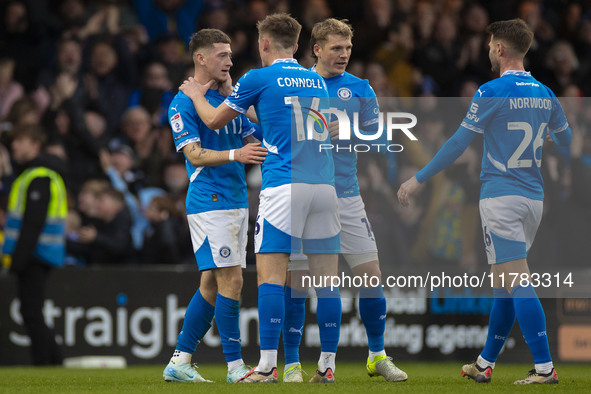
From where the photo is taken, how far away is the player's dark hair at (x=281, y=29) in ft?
22.1

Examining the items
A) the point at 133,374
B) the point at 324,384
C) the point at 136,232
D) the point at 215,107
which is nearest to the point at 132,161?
the point at 136,232

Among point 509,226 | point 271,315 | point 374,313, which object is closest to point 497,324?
point 509,226

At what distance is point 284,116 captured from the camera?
22.1 feet

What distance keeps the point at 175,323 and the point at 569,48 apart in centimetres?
725

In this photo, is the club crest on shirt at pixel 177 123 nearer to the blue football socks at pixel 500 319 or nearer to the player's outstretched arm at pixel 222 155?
the player's outstretched arm at pixel 222 155

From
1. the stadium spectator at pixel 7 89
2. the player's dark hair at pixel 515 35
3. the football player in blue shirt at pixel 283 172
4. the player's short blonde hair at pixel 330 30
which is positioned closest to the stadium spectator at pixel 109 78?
the stadium spectator at pixel 7 89

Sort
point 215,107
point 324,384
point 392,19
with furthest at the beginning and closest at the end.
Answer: point 392,19 < point 215,107 < point 324,384

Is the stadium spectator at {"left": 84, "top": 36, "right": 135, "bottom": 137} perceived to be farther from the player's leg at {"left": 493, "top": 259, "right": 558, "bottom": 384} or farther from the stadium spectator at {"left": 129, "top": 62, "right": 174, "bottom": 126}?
the player's leg at {"left": 493, "top": 259, "right": 558, "bottom": 384}

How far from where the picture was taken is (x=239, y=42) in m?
13.4

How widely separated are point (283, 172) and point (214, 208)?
664 millimetres

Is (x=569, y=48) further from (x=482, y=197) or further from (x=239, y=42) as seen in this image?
(x=482, y=197)

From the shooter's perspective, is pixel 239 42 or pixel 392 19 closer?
pixel 239 42

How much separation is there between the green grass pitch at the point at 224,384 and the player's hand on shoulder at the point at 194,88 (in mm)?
2058

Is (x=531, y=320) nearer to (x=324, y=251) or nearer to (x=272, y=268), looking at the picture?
(x=324, y=251)
